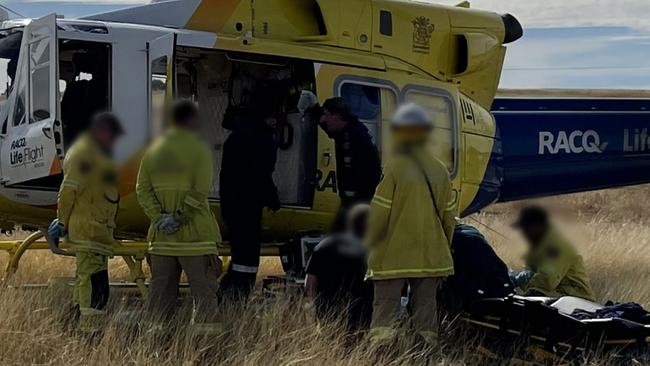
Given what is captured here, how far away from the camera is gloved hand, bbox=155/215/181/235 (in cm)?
644

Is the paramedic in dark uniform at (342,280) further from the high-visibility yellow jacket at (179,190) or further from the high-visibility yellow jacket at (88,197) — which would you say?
the high-visibility yellow jacket at (88,197)

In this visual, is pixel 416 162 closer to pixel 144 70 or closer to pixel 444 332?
pixel 444 332

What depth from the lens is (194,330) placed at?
21.0 feet

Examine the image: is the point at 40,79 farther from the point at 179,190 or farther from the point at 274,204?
the point at 274,204

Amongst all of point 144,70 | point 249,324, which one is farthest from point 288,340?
point 144,70

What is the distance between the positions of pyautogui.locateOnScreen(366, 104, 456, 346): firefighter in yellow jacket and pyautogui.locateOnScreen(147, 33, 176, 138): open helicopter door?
202 centimetres

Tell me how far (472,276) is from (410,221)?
980mm

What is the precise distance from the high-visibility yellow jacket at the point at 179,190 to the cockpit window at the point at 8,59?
78.5 inches

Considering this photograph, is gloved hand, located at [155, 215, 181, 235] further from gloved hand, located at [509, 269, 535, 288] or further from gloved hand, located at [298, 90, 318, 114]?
gloved hand, located at [509, 269, 535, 288]

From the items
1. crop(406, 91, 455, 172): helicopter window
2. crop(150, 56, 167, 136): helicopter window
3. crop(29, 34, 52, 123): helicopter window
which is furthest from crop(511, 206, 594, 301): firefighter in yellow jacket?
crop(29, 34, 52, 123): helicopter window

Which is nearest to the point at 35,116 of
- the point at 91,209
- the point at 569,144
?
the point at 91,209

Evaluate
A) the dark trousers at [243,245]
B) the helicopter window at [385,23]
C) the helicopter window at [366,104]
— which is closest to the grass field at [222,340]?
the dark trousers at [243,245]

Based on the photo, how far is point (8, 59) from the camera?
8.08m

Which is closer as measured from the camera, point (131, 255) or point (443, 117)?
point (131, 255)
